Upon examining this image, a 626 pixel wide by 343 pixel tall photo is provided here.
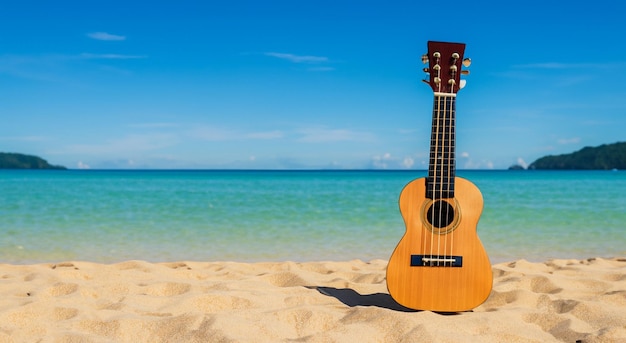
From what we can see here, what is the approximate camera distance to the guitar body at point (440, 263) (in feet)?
10.1

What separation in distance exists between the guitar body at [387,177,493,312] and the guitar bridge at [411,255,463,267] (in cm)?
1

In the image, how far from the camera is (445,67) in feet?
10.3

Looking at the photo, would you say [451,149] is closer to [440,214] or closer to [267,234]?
[440,214]

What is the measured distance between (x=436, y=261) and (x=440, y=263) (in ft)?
0.09

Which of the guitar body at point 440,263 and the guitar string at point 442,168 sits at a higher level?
the guitar string at point 442,168

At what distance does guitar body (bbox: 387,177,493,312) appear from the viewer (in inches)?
121

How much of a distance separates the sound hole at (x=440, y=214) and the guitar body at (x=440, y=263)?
0.02 metres

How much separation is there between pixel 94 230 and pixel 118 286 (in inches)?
208

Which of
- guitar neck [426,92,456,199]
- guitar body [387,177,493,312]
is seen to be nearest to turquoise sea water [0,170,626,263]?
guitar body [387,177,493,312]

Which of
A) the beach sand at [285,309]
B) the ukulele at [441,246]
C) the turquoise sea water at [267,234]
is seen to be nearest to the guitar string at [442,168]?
the ukulele at [441,246]

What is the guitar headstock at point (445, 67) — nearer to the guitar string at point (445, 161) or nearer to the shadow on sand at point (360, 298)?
the guitar string at point (445, 161)

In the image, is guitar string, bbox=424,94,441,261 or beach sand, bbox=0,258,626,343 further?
guitar string, bbox=424,94,441,261

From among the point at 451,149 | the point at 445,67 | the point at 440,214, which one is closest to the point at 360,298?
the point at 440,214

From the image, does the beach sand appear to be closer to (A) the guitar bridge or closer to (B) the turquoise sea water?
(A) the guitar bridge
